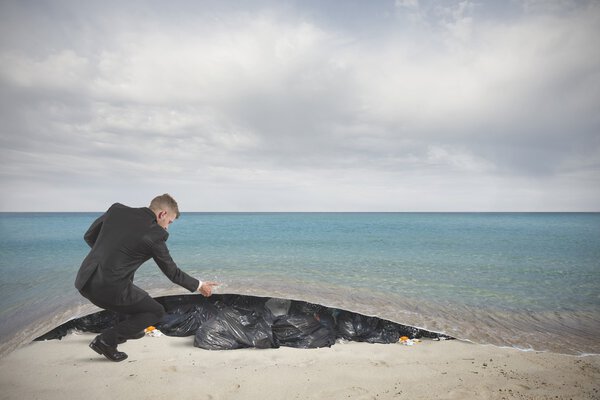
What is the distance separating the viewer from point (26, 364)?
363 centimetres

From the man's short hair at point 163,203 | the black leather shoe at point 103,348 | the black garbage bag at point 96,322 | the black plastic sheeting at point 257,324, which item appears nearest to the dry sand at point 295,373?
the black leather shoe at point 103,348

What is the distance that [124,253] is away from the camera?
3.01 metres

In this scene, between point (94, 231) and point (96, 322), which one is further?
point (96, 322)


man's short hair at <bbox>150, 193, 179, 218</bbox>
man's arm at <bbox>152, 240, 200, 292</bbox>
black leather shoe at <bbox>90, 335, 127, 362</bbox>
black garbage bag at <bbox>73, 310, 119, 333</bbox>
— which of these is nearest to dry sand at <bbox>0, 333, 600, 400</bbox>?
black leather shoe at <bbox>90, 335, 127, 362</bbox>

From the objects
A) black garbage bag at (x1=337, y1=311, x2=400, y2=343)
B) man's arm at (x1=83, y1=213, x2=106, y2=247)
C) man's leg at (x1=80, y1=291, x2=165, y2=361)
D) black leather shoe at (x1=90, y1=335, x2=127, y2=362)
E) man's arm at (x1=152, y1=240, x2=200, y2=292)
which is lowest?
black garbage bag at (x1=337, y1=311, x2=400, y2=343)

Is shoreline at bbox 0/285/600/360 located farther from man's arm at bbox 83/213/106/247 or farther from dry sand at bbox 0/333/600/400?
man's arm at bbox 83/213/106/247

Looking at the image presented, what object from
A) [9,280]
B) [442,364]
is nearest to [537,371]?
[442,364]

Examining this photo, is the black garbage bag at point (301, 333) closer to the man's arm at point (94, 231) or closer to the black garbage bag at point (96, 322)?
the man's arm at point (94, 231)

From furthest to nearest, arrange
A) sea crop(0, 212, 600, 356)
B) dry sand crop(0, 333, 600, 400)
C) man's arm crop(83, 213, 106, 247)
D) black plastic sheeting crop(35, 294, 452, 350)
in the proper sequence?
sea crop(0, 212, 600, 356) < black plastic sheeting crop(35, 294, 452, 350) < man's arm crop(83, 213, 106, 247) < dry sand crop(0, 333, 600, 400)

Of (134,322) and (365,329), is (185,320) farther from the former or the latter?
(365,329)

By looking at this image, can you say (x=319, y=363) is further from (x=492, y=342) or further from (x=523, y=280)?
(x=523, y=280)

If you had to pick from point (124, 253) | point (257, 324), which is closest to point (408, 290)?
point (257, 324)

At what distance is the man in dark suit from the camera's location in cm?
300

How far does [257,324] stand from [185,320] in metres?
1.28
